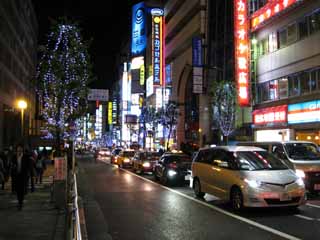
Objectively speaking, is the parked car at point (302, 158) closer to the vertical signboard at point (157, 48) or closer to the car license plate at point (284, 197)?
the car license plate at point (284, 197)

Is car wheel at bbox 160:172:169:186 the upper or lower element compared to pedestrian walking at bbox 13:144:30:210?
lower

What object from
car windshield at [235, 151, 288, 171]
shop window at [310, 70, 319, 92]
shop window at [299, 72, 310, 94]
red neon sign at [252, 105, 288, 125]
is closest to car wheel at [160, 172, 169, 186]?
car windshield at [235, 151, 288, 171]

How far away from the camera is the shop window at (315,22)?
1127 inches

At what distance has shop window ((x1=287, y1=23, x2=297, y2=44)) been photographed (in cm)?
3162

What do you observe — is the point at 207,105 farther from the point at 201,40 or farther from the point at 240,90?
the point at 240,90

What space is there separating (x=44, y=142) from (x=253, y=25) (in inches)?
1334

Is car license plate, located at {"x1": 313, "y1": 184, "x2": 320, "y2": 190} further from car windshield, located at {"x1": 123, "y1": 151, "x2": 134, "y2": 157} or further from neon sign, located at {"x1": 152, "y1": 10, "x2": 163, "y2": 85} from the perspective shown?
neon sign, located at {"x1": 152, "y1": 10, "x2": 163, "y2": 85}

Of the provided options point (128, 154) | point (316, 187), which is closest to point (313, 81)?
point (316, 187)

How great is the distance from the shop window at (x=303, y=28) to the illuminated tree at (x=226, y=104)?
869 centimetres

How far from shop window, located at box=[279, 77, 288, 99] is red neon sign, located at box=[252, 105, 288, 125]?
100 centimetres

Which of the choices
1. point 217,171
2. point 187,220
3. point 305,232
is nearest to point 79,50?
point 217,171

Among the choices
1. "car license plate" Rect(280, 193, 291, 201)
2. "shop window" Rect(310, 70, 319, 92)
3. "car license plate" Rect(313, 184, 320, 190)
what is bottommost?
"car license plate" Rect(313, 184, 320, 190)

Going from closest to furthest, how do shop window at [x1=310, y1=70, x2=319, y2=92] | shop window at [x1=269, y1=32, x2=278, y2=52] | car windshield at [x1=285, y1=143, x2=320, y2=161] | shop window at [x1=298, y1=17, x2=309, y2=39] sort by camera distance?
car windshield at [x1=285, y1=143, x2=320, y2=161]
shop window at [x1=310, y1=70, x2=319, y2=92]
shop window at [x1=298, y1=17, x2=309, y2=39]
shop window at [x1=269, y1=32, x2=278, y2=52]

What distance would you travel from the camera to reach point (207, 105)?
54.9 m
